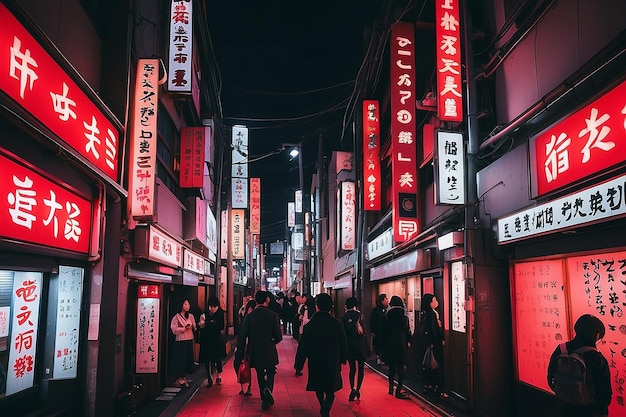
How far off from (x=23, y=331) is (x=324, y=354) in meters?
4.35

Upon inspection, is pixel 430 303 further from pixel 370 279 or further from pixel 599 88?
pixel 370 279

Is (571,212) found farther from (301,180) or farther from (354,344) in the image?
(301,180)

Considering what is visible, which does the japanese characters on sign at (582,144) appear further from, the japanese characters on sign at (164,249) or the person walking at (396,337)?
the japanese characters on sign at (164,249)

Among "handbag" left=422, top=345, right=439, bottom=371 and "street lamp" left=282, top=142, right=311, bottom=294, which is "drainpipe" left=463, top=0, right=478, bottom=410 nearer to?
"handbag" left=422, top=345, right=439, bottom=371

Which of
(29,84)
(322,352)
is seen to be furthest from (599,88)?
(29,84)

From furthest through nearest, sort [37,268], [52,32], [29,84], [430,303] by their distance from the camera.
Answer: [430,303] → [52,32] → [37,268] → [29,84]

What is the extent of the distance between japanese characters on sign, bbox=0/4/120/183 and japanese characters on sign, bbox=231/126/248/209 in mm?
16142

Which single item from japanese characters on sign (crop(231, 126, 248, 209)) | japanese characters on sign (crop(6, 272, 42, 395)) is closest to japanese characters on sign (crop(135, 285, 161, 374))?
japanese characters on sign (crop(6, 272, 42, 395))

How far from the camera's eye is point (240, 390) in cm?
1234

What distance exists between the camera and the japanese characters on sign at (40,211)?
5449 millimetres

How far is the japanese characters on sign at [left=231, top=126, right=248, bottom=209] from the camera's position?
989 inches

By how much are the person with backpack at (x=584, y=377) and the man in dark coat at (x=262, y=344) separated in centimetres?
571

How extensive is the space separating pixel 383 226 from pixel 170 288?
981cm


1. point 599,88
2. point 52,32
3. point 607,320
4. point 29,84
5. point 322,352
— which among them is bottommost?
point 322,352
